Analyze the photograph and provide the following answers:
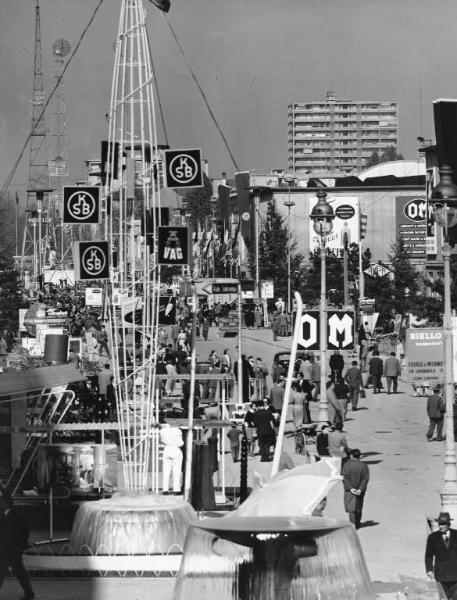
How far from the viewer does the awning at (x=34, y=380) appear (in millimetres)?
23719

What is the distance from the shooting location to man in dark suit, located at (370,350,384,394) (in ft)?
161

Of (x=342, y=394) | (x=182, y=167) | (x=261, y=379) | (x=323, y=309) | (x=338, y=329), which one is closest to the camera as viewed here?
(x=182, y=167)

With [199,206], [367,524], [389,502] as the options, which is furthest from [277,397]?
[199,206]

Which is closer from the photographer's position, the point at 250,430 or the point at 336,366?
the point at 250,430

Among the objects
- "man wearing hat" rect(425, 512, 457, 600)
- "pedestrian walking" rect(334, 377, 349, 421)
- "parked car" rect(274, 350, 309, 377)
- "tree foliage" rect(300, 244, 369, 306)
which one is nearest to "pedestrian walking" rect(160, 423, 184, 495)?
"man wearing hat" rect(425, 512, 457, 600)

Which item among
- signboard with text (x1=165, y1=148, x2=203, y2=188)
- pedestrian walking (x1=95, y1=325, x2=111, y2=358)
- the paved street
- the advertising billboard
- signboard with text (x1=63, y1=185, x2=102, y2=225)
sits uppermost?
the advertising billboard

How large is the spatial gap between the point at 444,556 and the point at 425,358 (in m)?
11.1

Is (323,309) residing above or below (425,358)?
above

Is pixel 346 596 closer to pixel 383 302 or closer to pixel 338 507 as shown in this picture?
pixel 338 507

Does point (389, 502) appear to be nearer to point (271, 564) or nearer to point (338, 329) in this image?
point (338, 329)

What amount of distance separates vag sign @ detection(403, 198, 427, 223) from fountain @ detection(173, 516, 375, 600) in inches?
4813

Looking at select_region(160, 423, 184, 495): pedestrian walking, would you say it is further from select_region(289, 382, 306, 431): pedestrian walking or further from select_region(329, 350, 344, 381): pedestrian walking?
select_region(329, 350, 344, 381): pedestrian walking

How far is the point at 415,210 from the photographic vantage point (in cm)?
13025

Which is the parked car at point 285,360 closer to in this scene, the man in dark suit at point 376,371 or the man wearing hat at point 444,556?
the man in dark suit at point 376,371
